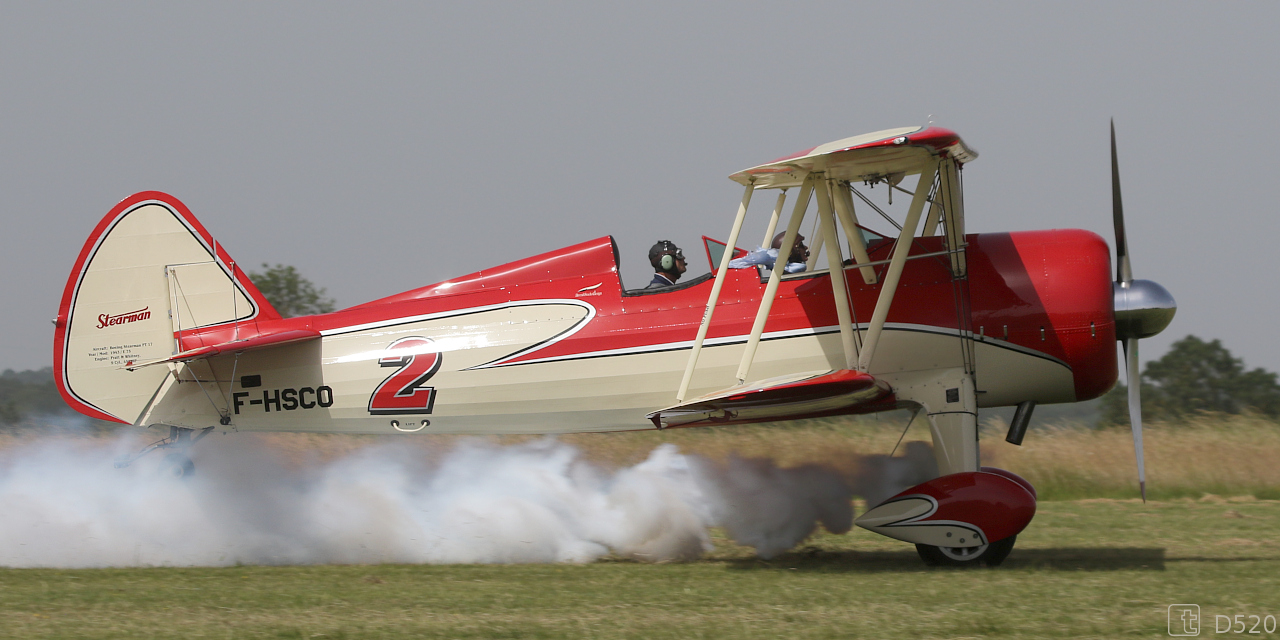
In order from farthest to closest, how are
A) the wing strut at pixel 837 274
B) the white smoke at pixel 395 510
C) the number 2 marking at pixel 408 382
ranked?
the number 2 marking at pixel 408 382 < the white smoke at pixel 395 510 < the wing strut at pixel 837 274

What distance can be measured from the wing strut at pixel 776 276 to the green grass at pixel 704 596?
1.53 metres

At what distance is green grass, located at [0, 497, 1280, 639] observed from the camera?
16.4ft

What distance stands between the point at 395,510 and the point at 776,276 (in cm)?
372

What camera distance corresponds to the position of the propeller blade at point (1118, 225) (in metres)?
7.40

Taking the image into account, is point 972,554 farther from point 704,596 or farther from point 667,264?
point 667,264

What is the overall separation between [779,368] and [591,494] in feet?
6.48

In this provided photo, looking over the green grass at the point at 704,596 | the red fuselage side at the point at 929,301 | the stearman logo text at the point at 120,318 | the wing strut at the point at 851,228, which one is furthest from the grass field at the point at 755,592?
the stearman logo text at the point at 120,318

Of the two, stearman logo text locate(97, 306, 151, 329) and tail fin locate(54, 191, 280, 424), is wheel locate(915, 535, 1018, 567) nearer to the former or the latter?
tail fin locate(54, 191, 280, 424)

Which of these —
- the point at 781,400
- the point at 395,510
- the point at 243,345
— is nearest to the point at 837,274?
the point at 781,400

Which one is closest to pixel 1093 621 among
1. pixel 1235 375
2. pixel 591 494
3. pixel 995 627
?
pixel 995 627

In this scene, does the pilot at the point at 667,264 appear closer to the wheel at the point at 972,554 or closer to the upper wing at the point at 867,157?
the upper wing at the point at 867,157

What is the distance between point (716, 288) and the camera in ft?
23.9

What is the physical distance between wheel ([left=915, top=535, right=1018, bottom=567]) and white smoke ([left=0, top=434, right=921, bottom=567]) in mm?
1189

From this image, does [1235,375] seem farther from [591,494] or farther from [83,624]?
[83,624]
